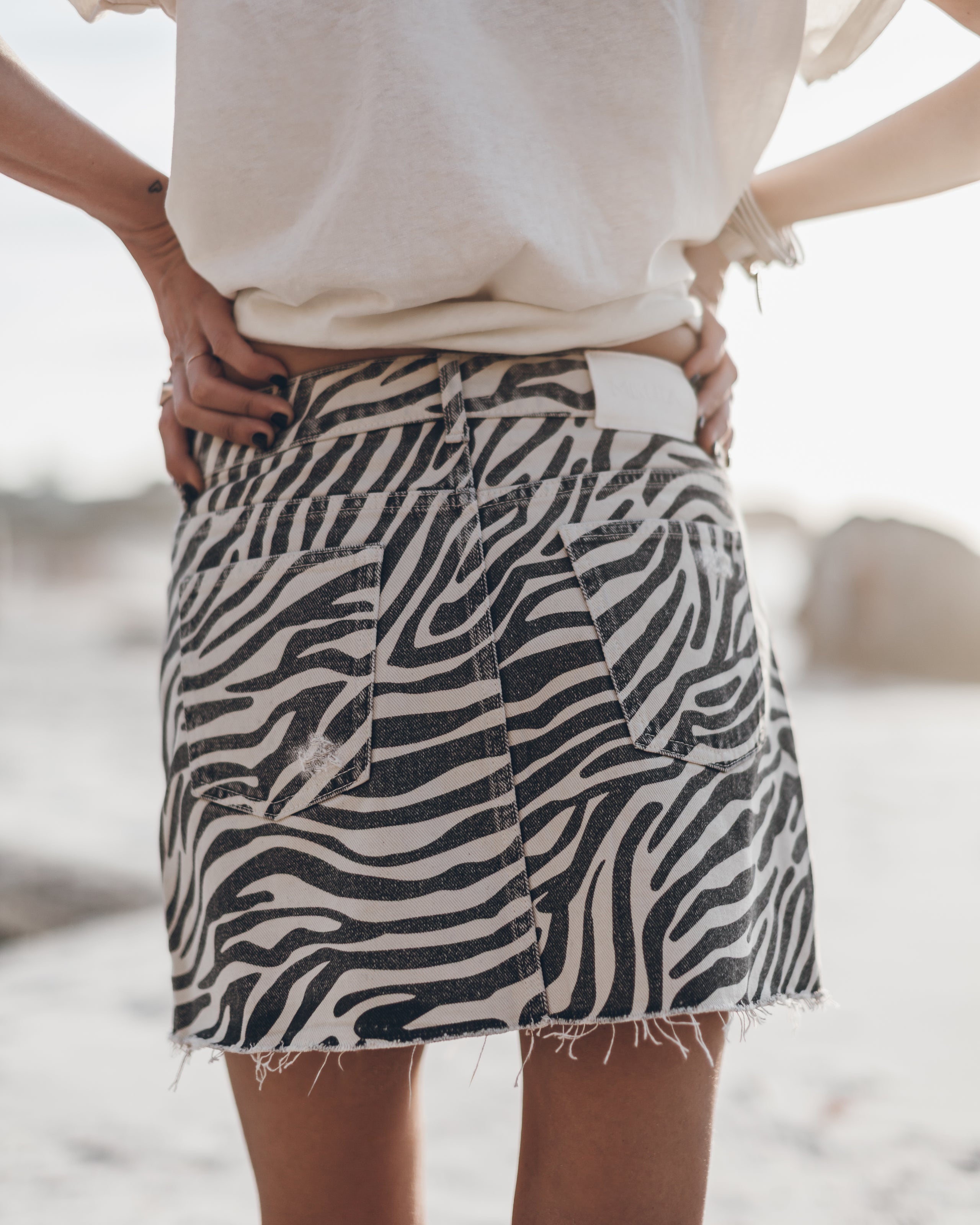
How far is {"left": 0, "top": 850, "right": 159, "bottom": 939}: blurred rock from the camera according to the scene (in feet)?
9.08

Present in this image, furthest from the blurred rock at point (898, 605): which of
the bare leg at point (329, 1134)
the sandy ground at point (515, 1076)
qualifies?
the bare leg at point (329, 1134)

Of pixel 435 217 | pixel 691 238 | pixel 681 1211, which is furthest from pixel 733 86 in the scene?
pixel 681 1211

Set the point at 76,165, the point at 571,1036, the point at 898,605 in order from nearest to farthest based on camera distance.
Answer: the point at 571,1036 < the point at 76,165 < the point at 898,605

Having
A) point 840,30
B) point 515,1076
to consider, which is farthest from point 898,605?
point 840,30

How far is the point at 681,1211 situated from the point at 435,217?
79cm

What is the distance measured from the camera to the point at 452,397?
31.6 inches

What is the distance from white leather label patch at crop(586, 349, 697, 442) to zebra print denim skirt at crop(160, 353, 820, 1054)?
0.01 metres

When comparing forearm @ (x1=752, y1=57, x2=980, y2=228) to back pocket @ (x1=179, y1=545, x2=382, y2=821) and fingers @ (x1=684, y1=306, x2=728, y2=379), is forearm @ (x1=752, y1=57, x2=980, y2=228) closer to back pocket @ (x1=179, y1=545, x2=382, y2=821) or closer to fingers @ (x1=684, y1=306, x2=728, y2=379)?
fingers @ (x1=684, y1=306, x2=728, y2=379)

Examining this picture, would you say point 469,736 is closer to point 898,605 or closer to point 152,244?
point 152,244

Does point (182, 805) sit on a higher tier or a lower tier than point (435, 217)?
lower

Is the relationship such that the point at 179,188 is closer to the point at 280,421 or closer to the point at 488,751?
the point at 280,421

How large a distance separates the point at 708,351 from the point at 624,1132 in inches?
26.9

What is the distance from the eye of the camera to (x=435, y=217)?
0.75m

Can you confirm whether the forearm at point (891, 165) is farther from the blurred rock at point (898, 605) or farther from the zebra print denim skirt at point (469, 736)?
the blurred rock at point (898, 605)
